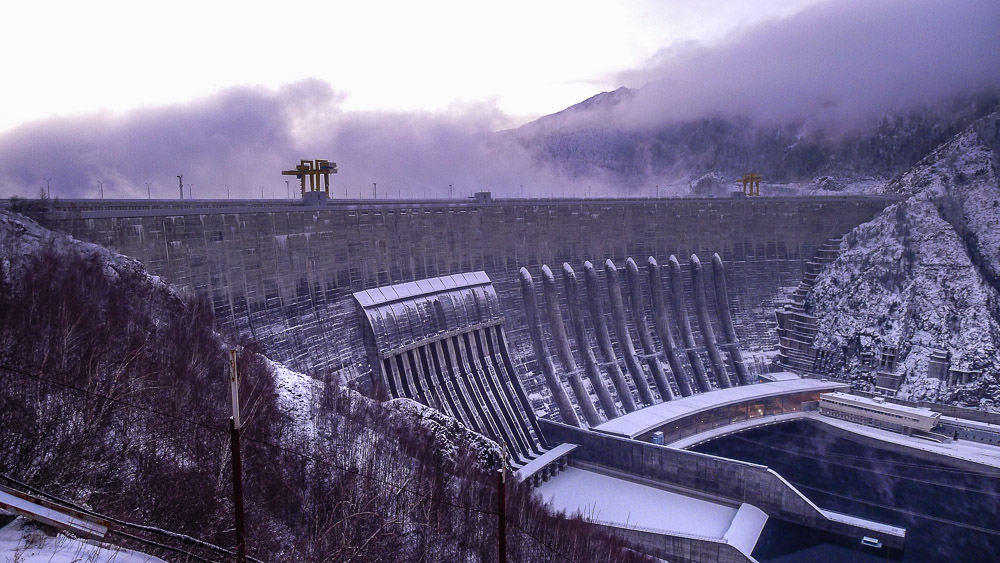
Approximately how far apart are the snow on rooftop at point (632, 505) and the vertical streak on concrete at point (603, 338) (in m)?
7.27

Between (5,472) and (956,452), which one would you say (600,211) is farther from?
(5,472)

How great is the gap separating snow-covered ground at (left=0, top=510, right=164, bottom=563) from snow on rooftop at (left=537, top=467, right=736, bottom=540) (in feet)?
61.8

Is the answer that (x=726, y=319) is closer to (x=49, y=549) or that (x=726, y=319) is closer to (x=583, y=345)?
(x=583, y=345)

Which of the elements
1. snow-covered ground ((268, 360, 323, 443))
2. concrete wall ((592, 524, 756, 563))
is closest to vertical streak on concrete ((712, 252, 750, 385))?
concrete wall ((592, 524, 756, 563))

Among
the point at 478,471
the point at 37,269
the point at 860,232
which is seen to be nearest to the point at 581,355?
the point at 478,471

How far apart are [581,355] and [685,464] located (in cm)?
993

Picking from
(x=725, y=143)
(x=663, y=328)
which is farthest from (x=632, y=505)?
(x=725, y=143)

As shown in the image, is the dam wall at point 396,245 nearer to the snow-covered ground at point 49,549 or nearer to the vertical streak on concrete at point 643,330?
the vertical streak on concrete at point 643,330

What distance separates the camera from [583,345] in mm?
37250

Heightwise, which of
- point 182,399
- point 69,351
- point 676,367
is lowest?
point 676,367

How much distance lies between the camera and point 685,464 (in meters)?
28.6

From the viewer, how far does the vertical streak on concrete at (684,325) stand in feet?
132

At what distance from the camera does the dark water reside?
24.9 meters

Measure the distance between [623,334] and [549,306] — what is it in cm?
515
